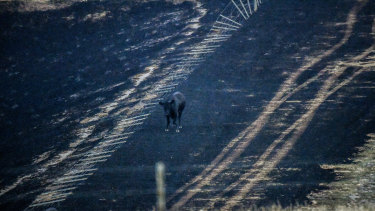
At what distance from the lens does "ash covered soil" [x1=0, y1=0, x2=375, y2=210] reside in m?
8.83

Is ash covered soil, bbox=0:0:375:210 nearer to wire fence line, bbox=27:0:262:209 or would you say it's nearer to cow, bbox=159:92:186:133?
wire fence line, bbox=27:0:262:209

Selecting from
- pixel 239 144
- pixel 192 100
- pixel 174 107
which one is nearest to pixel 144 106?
pixel 192 100

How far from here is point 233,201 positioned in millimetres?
8234

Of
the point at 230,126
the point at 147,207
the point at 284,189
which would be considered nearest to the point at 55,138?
the point at 147,207

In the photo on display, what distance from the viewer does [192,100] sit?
1241cm

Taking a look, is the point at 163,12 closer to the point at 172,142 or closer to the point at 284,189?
the point at 172,142

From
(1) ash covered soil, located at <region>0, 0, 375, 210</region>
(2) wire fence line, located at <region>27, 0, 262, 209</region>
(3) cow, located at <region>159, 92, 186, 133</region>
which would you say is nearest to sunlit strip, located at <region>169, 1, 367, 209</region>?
(1) ash covered soil, located at <region>0, 0, 375, 210</region>

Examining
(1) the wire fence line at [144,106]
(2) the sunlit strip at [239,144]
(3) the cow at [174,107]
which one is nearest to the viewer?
(2) the sunlit strip at [239,144]

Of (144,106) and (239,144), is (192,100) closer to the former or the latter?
(144,106)

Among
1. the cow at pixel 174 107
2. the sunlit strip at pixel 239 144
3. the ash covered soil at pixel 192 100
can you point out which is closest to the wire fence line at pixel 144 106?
the ash covered soil at pixel 192 100

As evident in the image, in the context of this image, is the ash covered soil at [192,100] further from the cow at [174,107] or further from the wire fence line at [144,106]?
the cow at [174,107]

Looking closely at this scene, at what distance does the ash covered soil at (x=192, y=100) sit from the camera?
883 cm

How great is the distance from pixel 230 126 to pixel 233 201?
311 centimetres

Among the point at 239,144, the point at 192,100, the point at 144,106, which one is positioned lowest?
the point at 239,144
